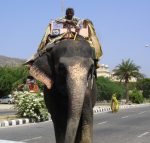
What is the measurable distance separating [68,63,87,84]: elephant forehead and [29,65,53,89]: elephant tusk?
39 cm

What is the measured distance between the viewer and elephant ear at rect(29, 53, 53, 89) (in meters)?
5.87

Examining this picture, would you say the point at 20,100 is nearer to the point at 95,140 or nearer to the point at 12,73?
the point at 95,140

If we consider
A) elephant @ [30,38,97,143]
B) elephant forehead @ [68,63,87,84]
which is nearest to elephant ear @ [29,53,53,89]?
elephant @ [30,38,97,143]

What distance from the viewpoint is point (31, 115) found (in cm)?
2694

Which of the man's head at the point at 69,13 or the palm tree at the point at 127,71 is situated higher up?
the palm tree at the point at 127,71

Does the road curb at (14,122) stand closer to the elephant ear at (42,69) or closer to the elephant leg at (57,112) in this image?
the elephant leg at (57,112)

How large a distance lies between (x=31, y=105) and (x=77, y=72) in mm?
20990

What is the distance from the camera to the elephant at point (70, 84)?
5.34 metres

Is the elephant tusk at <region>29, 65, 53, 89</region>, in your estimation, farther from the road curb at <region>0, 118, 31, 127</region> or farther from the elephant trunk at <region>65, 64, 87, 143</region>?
the road curb at <region>0, 118, 31, 127</region>

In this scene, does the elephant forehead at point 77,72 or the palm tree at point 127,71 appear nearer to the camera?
the elephant forehead at point 77,72

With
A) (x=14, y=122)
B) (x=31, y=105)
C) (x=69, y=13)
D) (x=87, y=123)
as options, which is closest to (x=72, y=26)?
(x=69, y=13)

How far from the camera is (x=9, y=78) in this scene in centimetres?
7119

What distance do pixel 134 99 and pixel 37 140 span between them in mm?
62076

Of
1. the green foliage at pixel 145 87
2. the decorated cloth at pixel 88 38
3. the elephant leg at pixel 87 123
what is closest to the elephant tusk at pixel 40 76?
the decorated cloth at pixel 88 38
